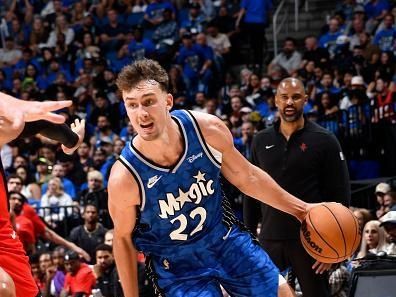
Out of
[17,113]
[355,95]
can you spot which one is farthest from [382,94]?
[17,113]

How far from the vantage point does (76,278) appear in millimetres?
9281

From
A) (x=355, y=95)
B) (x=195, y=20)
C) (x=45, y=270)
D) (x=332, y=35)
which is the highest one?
(x=195, y=20)

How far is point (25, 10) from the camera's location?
1834 centimetres

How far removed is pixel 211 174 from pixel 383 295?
6.82 ft

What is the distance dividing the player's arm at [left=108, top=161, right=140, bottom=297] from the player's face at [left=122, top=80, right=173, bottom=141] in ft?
0.79

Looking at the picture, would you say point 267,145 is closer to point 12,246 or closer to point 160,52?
point 12,246

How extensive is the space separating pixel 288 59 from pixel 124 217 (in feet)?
31.3

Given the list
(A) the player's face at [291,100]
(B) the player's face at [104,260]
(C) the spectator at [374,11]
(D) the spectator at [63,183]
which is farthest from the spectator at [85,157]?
(A) the player's face at [291,100]

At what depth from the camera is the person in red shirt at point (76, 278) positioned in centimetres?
916

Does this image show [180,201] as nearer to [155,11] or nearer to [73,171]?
[73,171]

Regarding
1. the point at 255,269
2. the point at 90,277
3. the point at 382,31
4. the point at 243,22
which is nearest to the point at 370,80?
the point at 382,31

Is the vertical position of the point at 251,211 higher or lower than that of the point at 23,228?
higher

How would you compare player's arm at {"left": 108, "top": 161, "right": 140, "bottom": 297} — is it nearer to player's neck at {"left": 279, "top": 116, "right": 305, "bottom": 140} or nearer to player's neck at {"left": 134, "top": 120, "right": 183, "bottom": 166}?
player's neck at {"left": 134, "top": 120, "right": 183, "bottom": 166}

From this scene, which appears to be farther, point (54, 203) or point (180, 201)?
point (54, 203)
